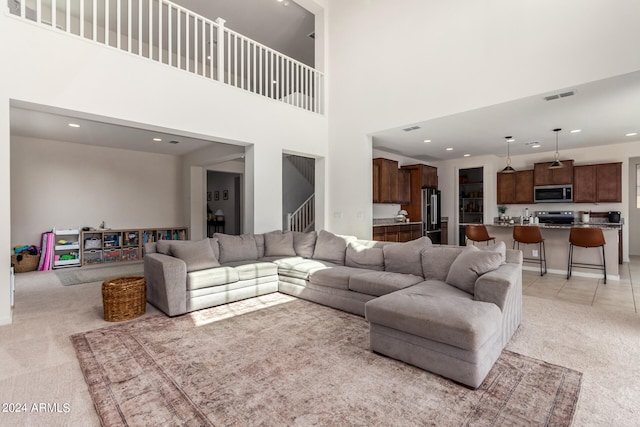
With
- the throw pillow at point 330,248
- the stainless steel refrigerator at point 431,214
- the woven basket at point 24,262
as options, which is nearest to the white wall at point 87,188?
the woven basket at point 24,262

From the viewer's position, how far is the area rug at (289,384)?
1.75 metres

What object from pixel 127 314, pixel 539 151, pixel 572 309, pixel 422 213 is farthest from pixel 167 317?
pixel 539 151

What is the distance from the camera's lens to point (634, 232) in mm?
7867

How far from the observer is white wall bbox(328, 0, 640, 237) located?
331 cm

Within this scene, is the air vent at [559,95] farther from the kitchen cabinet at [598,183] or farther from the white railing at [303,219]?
the white railing at [303,219]

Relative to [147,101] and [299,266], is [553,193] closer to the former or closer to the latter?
[299,266]

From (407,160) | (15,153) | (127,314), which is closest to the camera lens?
(127,314)

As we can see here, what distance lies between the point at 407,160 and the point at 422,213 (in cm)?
156

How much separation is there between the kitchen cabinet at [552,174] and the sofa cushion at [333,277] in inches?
245

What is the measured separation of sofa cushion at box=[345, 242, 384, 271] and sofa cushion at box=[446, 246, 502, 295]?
111cm

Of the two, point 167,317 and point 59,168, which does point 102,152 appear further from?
point 167,317

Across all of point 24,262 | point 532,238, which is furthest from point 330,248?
point 24,262

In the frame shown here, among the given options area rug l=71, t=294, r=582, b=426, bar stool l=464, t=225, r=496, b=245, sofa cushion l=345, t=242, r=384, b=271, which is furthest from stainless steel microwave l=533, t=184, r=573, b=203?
area rug l=71, t=294, r=582, b=426

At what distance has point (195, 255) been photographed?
3820 millimetres
